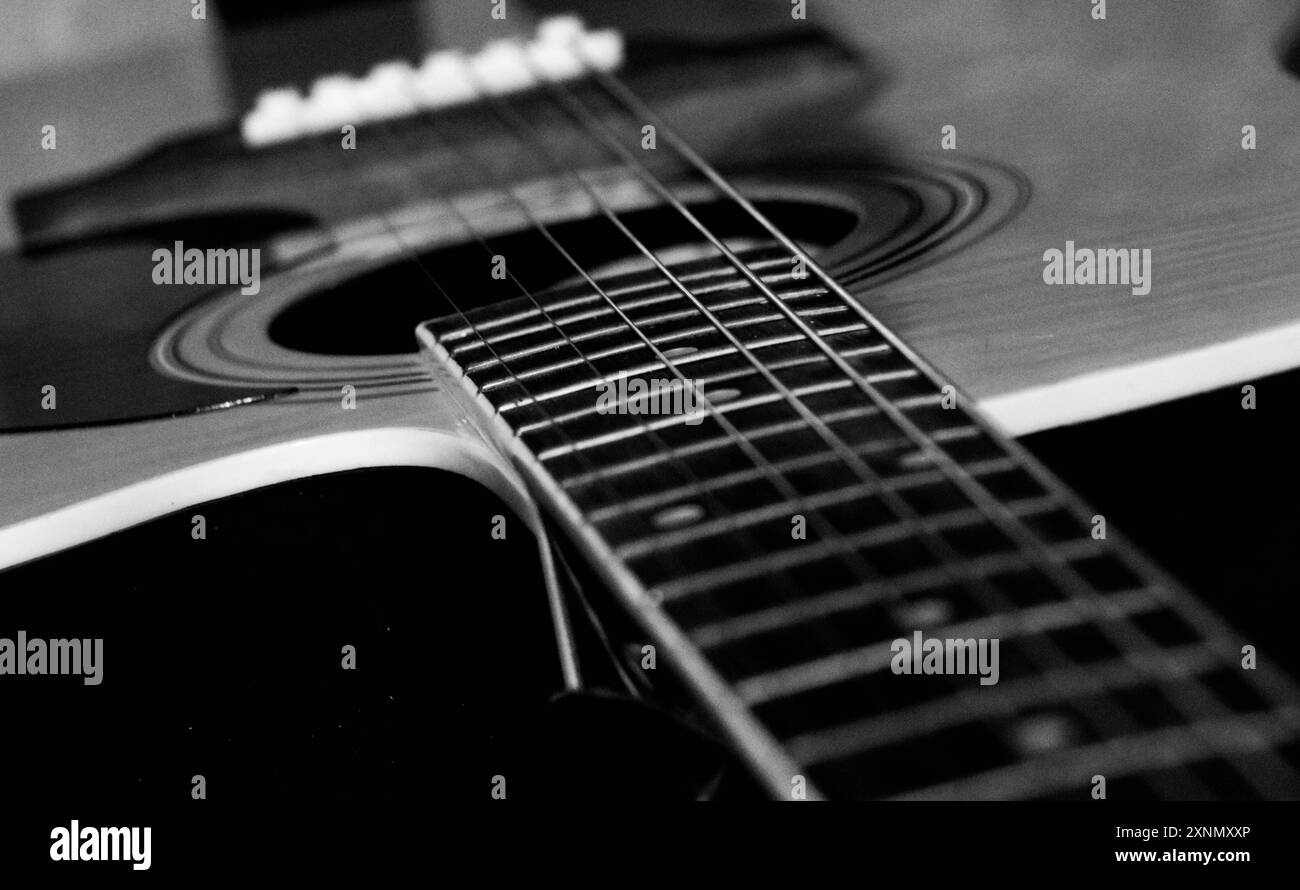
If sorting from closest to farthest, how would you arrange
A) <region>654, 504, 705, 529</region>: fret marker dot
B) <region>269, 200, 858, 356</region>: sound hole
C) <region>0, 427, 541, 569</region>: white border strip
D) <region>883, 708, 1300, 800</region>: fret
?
<region>883, 708, 1300, 800</region>: fret → <region>654, 504, 705, 529</region>: fret marker dot → <region>0, 427, 541, 569</region>: white border strip → <region>269, 200, 858, 356</region>: sound hole

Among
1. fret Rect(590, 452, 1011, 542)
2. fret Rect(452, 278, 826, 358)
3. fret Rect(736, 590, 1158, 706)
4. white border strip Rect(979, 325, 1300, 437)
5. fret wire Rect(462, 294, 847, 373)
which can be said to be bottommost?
fret Rect(736, 590, 1158, 706)

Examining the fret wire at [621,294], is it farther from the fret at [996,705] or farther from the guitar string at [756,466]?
the fret at [996,705]

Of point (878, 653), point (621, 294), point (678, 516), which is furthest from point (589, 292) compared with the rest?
point (878, 653)

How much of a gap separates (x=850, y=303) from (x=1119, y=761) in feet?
1.06

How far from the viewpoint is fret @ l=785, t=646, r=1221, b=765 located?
41cm

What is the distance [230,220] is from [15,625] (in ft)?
1.35

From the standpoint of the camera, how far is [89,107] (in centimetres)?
125

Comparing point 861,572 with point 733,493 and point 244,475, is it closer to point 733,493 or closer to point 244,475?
point 733,493

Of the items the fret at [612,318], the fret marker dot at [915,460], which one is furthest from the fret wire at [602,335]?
the fret marker dot at [915,460]

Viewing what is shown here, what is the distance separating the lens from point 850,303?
675mm

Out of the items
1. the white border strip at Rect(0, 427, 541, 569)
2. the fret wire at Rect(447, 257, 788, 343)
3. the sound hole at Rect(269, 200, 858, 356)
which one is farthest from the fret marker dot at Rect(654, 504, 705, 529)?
the sound hole at Rect(269, 200, 858, 356)

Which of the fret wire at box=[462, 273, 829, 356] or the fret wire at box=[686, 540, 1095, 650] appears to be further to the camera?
the fret wire at box=[462, 273, 829, 356]

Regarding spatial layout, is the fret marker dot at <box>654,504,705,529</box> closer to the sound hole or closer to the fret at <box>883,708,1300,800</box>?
the fret at <box>883,708,1300,800</box>
